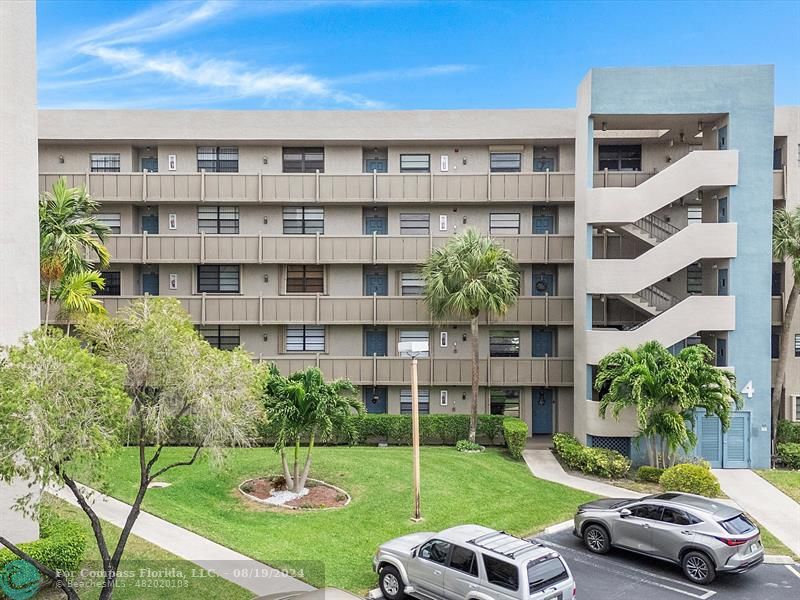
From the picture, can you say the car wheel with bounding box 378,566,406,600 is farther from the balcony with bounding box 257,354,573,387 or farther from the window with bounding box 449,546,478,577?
the balcony with bounding box 257,354,573,387

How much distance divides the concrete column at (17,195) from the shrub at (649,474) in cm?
1904

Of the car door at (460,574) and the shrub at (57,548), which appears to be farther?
the shrub at (57,548)

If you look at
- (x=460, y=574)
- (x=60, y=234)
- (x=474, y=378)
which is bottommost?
(x=460, y=574)

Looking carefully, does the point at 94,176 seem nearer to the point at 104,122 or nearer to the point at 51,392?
the point at 104,122

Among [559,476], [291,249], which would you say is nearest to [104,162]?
[291,249]

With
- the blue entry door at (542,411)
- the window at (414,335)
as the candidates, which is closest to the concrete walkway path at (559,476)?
the blue entry door at (542,411)

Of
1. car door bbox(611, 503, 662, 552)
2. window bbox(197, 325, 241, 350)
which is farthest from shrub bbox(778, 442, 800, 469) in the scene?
window bbox(197, 325, 241, 350)

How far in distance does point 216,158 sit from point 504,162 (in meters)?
14.1

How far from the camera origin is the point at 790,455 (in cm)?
2453

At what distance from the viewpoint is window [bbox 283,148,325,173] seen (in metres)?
29.9

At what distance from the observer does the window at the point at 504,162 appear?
29672 millimetres

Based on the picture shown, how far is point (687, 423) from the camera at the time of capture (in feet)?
79.7

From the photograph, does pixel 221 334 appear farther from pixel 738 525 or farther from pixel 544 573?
pixel 738 525

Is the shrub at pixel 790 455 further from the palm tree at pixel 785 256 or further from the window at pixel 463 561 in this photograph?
the window at pixel 463 561
